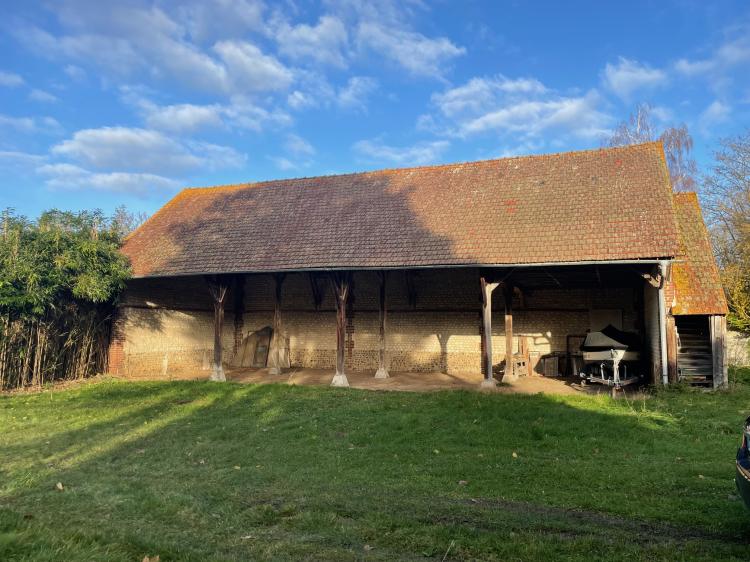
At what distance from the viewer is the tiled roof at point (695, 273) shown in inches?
424

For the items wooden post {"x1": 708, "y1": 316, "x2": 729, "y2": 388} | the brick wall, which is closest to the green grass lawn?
wooden post {"x1": 708, "y1": 316, "x2": 729, "y2": 388}

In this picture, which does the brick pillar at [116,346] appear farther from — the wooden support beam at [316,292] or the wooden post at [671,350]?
the wooden post at [671,350]

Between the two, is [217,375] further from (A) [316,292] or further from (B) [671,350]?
(B) [671,350]

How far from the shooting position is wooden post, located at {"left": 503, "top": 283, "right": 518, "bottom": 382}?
1254cm

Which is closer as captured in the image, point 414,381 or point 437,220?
point 437,220

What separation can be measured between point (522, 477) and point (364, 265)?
6536 mm

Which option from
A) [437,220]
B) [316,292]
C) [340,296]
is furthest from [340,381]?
[316,292]

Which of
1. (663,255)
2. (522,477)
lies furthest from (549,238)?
(522,477)

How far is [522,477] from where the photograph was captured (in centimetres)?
561

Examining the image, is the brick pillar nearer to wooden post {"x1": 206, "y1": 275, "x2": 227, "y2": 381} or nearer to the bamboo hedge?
the bamboo hedge

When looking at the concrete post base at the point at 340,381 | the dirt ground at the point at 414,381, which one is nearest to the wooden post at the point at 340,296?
the concrete post base at the point at 340,381

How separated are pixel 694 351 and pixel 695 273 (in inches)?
67.3

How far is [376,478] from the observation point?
5730 millimetres

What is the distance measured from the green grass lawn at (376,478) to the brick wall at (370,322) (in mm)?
4006
